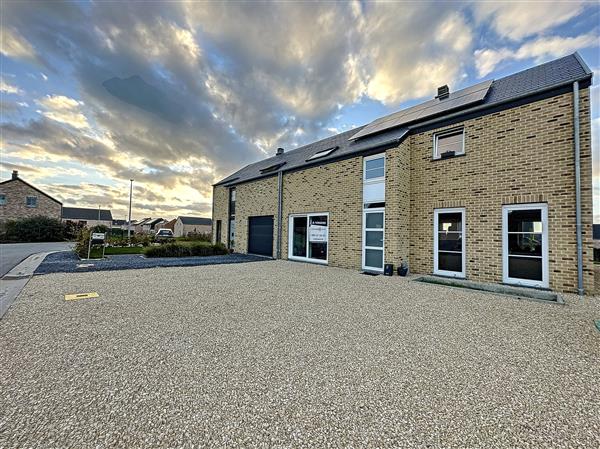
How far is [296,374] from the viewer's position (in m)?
2.50

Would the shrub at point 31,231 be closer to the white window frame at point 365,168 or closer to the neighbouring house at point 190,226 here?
the neighbouring house at point 190,226

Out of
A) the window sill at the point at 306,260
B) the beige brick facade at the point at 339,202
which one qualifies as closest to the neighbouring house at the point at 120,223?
the window sill at the point at 306,260

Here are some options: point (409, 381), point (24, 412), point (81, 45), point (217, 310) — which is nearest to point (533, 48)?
point (409, 381)

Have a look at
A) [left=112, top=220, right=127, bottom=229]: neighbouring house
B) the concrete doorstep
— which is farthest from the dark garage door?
[left=112, top=220, right=127, bottom=229]: neighbouring house

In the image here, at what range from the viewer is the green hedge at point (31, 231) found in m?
25.8

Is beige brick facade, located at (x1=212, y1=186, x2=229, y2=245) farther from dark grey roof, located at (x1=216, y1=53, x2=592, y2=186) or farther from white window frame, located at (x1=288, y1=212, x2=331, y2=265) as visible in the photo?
dark grey roof, located at (x1=216, y1=53, x2=592, y2=186)

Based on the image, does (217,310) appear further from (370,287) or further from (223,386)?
(370,287)

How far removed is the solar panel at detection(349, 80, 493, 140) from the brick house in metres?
0.07

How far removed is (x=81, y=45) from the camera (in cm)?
984

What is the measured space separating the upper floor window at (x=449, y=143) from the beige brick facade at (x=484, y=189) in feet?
0.63

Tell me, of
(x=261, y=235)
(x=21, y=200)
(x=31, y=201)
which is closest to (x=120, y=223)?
(x=31, y=201)

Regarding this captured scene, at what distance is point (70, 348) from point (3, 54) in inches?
460

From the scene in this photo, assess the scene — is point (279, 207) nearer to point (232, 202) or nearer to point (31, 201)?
point (232, 202)

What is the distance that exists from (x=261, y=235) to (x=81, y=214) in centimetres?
6216
